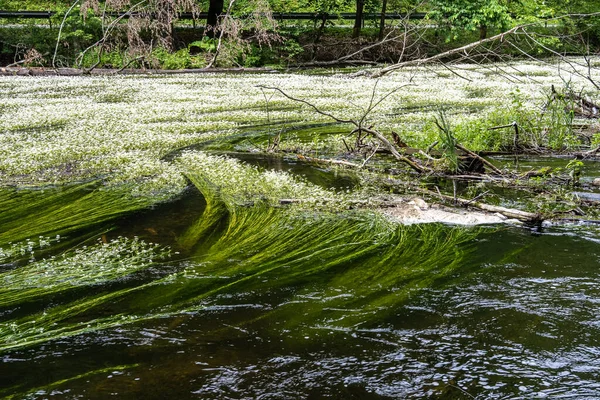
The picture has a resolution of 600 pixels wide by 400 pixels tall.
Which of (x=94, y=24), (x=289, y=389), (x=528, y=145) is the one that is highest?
(x=94, y=24)

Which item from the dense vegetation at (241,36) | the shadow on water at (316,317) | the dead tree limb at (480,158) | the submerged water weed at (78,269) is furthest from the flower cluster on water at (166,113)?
the dense vegetation at (241,36)

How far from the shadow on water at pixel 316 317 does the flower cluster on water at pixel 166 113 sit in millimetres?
3043

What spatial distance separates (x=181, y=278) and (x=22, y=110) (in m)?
12.4

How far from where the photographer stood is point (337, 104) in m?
16.1

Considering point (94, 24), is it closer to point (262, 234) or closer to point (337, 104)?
point (337, 104)

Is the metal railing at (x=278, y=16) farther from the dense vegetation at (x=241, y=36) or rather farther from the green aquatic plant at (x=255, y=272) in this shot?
the green aquatic plant at (x=255, y=272)

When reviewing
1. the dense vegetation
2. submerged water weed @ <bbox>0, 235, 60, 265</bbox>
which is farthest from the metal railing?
submerged water weed @ <bbox>0, 235, 60, 265</bbox>

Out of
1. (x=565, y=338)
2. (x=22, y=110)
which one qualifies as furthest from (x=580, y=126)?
(x=22, y=110)

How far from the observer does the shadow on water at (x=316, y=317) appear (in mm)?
3494

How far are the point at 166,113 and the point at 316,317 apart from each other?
11741mm

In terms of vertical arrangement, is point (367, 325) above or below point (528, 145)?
below

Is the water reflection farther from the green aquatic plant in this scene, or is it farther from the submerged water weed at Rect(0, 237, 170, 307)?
the submerged water weed at Rect(0, 237, 170, 307)

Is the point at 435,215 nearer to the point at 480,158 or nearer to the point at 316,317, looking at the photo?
the point at 480,158

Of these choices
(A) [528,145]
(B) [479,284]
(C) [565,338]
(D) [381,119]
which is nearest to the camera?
(C) [565,338]
